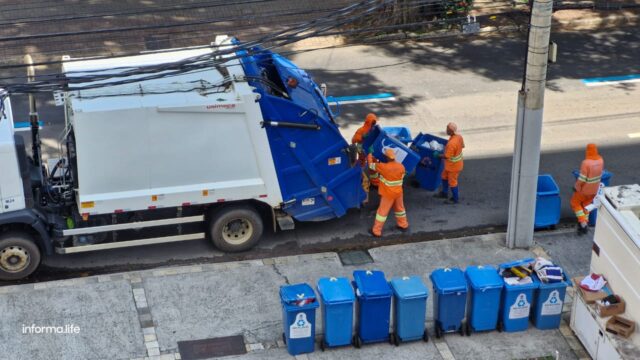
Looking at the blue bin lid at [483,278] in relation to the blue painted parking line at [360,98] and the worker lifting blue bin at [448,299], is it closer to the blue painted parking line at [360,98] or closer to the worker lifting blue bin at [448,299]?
the worker lifting blue bin at [448,299]

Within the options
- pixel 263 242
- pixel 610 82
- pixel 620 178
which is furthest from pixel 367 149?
pixel 610 82

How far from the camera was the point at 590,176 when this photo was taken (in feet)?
40.6

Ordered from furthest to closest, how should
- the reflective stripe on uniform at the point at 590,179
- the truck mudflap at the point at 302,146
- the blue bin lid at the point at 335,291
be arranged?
the reflective stripe on uniform at the point at 590,179, the truck mudflap at the point at 302,146, the blue bin lid at the point at 335,291

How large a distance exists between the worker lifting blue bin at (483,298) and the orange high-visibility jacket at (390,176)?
221cm

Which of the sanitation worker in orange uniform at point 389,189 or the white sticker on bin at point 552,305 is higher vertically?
the sanitation worker in orange uniform at point 389,189

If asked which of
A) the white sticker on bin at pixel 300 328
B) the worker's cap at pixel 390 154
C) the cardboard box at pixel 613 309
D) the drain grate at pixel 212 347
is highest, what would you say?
the worker's cap at pixel 390 154

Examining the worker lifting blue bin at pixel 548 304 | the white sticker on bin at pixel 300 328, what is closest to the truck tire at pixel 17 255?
the white sticker on bin at pixel 300 328

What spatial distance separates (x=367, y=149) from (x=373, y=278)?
141 inches

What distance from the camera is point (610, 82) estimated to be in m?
18.3

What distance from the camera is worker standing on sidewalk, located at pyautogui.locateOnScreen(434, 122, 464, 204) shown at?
13.2m

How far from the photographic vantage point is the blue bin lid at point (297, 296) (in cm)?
979

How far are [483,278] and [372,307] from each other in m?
1.33

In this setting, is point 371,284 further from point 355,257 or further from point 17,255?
point 17,255

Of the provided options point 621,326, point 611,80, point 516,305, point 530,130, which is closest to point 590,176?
point 530,130
